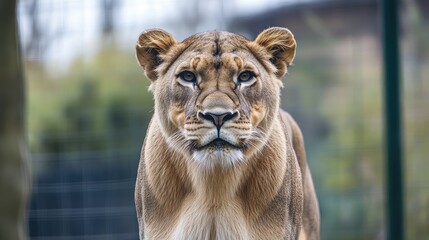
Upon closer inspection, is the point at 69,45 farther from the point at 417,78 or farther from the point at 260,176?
the point at 260,176

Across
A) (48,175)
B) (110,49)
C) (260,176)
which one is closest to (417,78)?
(110,49)

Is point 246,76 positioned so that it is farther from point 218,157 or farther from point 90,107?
point 90,107

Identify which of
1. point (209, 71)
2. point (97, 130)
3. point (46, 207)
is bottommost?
point (46, 207)

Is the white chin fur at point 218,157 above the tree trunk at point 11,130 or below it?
below

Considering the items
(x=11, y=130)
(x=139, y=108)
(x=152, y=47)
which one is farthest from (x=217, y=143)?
(x=139, y=108)

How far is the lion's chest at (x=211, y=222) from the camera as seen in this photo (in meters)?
2.00

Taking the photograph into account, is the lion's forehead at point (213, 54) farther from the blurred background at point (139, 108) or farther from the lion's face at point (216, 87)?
the blurred background at point (139, 108)

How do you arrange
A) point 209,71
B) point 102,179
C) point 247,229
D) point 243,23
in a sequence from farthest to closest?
1. point 102,179
2. point 243,23
3. point 247,229
4. point 209,71

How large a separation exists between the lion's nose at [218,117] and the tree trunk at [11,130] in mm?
484

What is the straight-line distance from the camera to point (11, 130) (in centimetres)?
132

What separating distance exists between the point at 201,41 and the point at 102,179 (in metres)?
3.35

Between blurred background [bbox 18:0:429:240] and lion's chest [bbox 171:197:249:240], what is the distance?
8.98 ft

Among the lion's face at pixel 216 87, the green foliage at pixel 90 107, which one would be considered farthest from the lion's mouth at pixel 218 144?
the green foliage at pixel 90 107

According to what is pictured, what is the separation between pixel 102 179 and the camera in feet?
16.6
